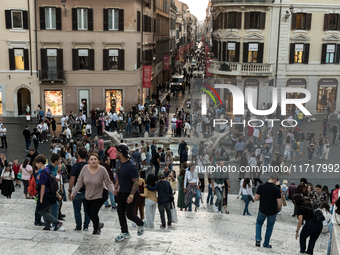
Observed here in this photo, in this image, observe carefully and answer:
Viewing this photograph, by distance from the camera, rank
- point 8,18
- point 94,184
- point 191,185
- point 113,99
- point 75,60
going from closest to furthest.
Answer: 1. point 94,184
2. point 191,185
3. point 8,18
4. point 75,60
5. point 113,99

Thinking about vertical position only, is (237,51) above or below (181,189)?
above

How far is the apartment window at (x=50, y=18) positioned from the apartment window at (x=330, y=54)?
855 inches

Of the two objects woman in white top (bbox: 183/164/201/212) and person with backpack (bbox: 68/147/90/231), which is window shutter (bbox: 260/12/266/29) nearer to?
woman in white top (bbox: 183/164/201/212)

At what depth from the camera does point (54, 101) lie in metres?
33.6

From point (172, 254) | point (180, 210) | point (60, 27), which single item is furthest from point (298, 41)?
point (172, 254)

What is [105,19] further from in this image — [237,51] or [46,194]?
[46,194]

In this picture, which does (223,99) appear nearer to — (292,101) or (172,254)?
(292,101)

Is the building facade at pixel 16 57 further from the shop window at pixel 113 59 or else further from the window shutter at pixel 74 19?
the shop window at pixel 113 59

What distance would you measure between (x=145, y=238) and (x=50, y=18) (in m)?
28.1

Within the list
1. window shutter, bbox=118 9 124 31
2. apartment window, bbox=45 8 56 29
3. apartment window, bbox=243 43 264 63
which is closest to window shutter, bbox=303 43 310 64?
apartment window, bbox=243 43 264 63

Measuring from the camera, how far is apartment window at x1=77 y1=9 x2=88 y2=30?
3241 centimetres

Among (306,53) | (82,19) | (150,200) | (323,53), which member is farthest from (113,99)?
(150,200)

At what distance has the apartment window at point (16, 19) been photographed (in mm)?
31517

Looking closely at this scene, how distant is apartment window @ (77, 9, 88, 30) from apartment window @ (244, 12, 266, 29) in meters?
13.0
